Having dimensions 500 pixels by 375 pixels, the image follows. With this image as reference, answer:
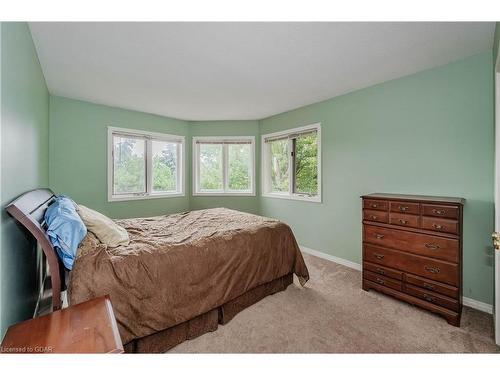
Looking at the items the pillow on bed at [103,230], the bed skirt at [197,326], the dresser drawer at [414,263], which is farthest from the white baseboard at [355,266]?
the pillow on bed at [103,230]

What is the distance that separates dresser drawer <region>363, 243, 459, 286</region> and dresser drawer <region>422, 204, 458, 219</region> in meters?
0.42

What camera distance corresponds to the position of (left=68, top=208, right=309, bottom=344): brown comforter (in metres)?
1.50

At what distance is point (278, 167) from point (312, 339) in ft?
10.2

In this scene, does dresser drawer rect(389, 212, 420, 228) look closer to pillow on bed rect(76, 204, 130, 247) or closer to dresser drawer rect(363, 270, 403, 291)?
dresser drawer rect(363, 270, 403, 291)

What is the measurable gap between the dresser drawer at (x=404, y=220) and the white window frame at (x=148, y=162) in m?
3.66

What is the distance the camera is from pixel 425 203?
212 cm

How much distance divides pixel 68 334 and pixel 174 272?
2.71 feet

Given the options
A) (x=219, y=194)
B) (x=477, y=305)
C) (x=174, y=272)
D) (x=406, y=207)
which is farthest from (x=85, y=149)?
(x=477, y=305)

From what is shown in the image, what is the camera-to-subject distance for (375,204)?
2463 mm

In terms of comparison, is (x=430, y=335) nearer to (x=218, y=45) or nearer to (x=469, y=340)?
(x=469, y=340)

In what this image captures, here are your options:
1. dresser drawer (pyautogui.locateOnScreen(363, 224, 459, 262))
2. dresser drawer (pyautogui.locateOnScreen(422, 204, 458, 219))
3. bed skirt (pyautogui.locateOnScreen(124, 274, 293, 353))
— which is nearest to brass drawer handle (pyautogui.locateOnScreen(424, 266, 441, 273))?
dresser drawer (pyautogui.locateOnScreen(363, 224, 459, 262))

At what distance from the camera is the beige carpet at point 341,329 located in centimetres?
170

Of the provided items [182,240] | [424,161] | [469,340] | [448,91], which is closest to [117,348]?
[182,240]

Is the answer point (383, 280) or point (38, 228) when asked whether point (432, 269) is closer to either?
point (383, 280)
